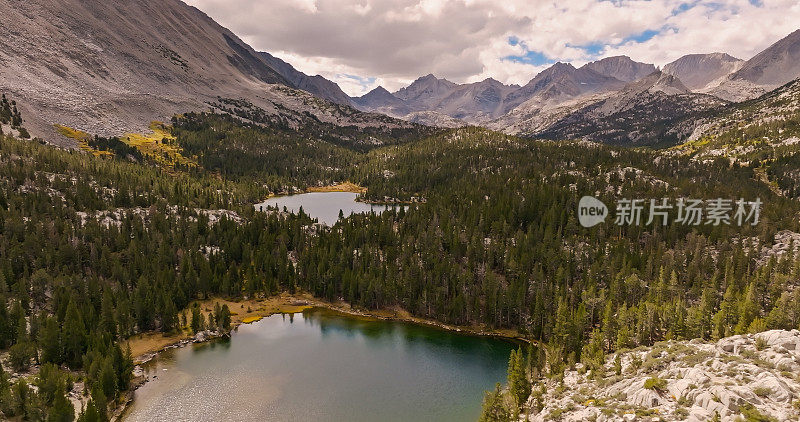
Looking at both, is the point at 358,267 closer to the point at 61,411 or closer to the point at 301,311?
the point at 301,311

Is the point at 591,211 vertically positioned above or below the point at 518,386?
above

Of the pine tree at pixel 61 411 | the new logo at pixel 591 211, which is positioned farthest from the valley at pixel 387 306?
the new logo at pixel 591 211

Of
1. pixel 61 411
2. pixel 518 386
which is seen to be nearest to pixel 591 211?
pixel 518 386

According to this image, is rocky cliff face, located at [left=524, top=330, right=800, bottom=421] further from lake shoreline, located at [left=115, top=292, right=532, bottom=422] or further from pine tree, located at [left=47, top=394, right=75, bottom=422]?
pine tree, located at [left=47, top=394, right=75, bottom=422]

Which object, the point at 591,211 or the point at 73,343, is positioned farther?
the point at 591,211

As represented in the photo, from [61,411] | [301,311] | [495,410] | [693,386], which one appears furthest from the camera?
[301,311]

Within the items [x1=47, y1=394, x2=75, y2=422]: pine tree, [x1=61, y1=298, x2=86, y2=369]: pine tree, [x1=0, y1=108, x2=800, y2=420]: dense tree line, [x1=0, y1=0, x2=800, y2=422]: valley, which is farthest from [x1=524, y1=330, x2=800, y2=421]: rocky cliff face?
[x1=61, y1=298, x2=86, y2=369]: pine tree

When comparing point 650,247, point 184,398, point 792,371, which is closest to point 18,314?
point 184,398

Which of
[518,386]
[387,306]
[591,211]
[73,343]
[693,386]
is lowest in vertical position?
[387,306]

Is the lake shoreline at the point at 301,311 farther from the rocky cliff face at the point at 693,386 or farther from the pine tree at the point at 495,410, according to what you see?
the pine tree at the point at 495,410
